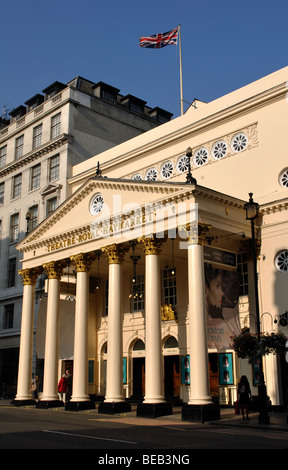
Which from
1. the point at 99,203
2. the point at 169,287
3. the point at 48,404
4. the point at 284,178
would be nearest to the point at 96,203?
the point at 99,203

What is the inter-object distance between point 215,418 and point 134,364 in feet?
38.7

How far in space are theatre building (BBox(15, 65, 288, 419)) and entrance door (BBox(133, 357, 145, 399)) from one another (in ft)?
0.22

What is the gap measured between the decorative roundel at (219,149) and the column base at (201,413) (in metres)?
13.2

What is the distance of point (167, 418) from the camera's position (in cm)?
1992

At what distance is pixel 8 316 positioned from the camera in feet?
133

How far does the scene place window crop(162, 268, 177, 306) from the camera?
28500 mm

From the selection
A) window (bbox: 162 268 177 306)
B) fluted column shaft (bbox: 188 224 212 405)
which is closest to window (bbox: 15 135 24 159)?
window (bbox: 162 268 177 306)

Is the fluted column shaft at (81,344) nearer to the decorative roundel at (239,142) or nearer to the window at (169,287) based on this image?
the window at (169,287)

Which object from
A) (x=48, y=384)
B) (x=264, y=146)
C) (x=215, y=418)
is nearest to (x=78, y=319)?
(x=48, y=384)

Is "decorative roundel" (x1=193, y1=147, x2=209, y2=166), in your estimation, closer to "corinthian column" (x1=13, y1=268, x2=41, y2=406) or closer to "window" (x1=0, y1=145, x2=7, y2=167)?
"corinthian column" (x1=13, y1=268, x2=41, y2=406)

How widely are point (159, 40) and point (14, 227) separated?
19696 mm

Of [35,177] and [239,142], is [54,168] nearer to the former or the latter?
[35,177]

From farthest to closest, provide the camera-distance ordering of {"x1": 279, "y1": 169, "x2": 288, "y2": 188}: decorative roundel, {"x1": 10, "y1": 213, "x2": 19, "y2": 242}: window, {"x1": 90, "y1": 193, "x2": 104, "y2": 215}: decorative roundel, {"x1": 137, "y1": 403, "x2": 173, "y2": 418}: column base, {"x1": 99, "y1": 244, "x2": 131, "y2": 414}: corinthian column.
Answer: {"x1": 10, "y1": 213, "x2": 19, "y2": 242}: window < {"x1": 90, "y1": 193, "x2": 104, "y2": 215}: decorative roundel < {"x1": 279, "y1": 169, "x2": 288, "y2": 188}: decorative roundel < {"x1": 99, "y1": 244, "x2": 131, "y2": 414}: corinthian column < {"x1": 137, "y1": 403, "x2": 173, "y2": 418}: column base
